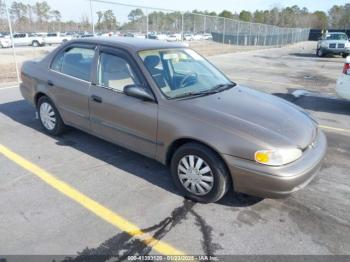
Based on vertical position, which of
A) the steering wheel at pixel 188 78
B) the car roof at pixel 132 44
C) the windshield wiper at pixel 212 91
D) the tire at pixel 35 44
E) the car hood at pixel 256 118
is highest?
the car roof at pixel 132 44

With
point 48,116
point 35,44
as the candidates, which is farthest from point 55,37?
point 48,116

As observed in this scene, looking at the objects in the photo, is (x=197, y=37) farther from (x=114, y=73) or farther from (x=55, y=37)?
(x=114, y=73)

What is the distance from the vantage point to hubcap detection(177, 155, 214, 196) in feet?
10.9

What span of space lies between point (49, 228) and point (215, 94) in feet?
7.64

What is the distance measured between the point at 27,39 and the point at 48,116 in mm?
36217

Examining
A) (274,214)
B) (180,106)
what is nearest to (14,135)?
(180,106)

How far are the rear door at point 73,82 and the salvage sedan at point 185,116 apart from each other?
15 millimetres

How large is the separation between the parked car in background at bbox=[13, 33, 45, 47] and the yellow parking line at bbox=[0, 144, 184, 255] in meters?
36.7

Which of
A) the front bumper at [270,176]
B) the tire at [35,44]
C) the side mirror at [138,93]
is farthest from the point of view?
the tire at [35,44]

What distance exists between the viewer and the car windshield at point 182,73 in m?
3.81

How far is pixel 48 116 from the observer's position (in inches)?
204

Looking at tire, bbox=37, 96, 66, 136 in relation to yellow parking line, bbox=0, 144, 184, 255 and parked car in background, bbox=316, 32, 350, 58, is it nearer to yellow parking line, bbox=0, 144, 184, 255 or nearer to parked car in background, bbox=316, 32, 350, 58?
yellow parking line, bbox=0, 144, 184, 255

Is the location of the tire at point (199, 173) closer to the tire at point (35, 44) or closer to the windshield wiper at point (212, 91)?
the windshield wiper at point (212, 91)

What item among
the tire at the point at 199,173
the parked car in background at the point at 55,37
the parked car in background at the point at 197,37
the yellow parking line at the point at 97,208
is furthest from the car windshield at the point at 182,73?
the parked car in background at the point at 55,37
